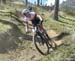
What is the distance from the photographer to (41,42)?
12.6 metres

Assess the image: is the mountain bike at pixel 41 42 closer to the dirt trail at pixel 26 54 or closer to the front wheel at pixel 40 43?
the front wheel at pixel 40 43

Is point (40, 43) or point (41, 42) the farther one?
point (41, 42)

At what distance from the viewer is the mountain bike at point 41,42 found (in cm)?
1239

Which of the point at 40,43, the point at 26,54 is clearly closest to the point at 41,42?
the point at 40,43

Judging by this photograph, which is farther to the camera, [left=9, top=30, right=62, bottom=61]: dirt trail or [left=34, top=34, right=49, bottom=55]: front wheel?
[left=9, top=30, right=62, bottom=61]: dirt trail

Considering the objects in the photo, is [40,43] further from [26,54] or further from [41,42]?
[26,54]

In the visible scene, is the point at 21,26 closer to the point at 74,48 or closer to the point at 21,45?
the point at 21,45

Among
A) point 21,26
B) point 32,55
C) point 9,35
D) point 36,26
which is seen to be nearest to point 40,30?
point 36,26

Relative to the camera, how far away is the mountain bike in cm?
1239

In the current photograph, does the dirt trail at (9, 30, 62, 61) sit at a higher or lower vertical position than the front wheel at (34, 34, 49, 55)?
lower

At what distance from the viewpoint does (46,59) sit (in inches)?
431

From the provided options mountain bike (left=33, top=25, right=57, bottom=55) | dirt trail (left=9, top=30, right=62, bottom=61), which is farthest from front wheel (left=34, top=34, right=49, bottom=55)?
dirt trail (left=9, top=30, right=62, bottom=61)

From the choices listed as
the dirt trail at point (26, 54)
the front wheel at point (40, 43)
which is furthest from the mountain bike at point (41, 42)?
the dirt trail at point (26, 54)

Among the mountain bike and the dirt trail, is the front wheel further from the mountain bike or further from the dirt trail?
the dirt trail
